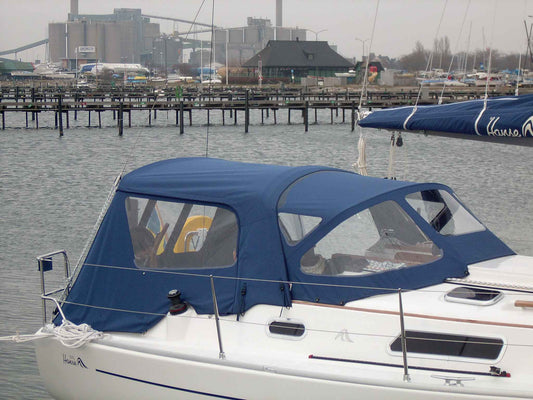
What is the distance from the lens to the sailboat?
625 centimetres

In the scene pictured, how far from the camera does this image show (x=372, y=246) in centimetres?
707

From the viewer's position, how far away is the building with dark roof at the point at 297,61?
361ft

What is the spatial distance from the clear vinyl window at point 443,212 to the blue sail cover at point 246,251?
0.29ft

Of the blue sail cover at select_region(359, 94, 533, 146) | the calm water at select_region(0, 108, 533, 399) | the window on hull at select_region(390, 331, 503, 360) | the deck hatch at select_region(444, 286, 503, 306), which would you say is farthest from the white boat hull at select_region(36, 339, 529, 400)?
the blue sail cover at select_region(359, 94, 533, 146)

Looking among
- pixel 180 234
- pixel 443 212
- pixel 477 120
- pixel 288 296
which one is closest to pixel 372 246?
pixel 288 296

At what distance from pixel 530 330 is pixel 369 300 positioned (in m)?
1.28

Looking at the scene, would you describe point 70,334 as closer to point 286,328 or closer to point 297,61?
point 286,328

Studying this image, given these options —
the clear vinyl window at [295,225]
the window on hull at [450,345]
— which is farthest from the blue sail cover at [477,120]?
the window on hull at [450,345]

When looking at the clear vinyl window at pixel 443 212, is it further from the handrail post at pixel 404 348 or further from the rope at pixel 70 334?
the rope at pixel 70 334

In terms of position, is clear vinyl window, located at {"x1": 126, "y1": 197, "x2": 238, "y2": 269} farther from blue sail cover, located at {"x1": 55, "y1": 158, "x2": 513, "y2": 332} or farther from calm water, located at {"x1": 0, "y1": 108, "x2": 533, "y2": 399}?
calm water, located at {"x1": 0, "y1": 108, "x2": 533, "y2": 399}

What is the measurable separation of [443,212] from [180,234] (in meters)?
2.53

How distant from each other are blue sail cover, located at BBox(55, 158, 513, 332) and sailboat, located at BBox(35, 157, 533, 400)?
0.01m

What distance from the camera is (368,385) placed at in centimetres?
614

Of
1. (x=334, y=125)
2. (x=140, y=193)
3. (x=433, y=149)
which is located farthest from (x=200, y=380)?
(x=334, y=125)
